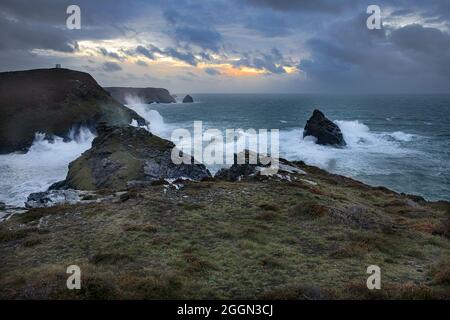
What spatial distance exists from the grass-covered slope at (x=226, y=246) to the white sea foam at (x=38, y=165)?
76.4 feet

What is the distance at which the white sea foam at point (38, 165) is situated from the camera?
44938 mm

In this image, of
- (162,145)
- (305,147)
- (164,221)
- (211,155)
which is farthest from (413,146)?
(164,221)

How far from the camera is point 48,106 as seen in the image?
276ft

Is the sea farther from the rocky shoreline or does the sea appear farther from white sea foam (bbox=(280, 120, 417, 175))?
the rocky shoreline

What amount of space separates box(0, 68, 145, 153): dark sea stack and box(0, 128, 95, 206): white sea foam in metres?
2.73

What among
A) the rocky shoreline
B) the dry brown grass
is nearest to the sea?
the rocky shoreline

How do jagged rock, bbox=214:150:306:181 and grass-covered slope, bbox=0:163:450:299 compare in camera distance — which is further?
jagged rock, bbox=214:150:306:181

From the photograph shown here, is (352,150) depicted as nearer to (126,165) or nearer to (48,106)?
(126,165)

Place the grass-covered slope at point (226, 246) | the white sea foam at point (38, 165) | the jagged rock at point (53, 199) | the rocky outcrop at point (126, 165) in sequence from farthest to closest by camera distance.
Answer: the white sea foam at point (38, 165)
the rocky outcrop at point (126, 165)
the jagged rock at point (53, 199)
the grass-covered slope at point (226, 246)

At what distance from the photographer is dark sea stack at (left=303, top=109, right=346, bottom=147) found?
82.6 meters

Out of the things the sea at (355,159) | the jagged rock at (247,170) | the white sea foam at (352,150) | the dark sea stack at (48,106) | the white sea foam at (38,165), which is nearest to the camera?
the jagged rock at (247,170)

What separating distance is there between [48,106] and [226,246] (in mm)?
80314

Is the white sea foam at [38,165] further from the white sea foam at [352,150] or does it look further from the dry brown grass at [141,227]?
the white sea foam at [352,150]

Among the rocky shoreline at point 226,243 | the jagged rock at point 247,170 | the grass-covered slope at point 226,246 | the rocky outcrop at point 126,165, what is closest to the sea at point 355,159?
the rocky outcrop at point 126,165
